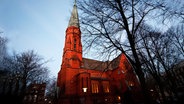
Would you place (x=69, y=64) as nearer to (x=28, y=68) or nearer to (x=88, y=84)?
(x=88, y=84)

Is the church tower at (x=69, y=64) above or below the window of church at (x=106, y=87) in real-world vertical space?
above

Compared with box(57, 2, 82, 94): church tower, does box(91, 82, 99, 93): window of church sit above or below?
below

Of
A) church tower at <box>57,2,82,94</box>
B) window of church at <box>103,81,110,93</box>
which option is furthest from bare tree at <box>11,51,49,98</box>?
window of church at <box>103,81,110,93</box>

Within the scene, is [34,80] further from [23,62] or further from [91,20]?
[91,20]

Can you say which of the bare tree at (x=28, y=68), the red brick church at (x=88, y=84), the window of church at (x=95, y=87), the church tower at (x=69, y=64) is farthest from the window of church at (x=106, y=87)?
the bare tree at (x=28, y=68)

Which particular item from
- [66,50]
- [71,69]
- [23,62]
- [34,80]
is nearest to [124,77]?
[71,69]

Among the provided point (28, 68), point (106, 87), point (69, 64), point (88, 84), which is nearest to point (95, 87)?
point (88, 84)

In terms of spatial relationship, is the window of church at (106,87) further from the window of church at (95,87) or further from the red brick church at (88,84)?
the window of church at (95,87)

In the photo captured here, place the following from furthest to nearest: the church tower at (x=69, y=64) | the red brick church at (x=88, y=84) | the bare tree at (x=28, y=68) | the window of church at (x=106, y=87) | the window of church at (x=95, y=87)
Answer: the window of church at (x=106, y=87) < the window of church at (x=95, y=87) < the church tower at (x=69, y=64) < the red brick church at (x=88, y=84) < the bare tree at (x=28, y=68)

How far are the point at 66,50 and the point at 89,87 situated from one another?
12.7 meters

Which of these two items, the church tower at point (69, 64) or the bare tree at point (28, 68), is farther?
the church tower at point (69, 64)

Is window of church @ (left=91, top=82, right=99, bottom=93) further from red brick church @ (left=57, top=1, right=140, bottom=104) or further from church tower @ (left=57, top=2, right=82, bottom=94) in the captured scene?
church tower @ (left=57, top=2, right=82, bottom=94)

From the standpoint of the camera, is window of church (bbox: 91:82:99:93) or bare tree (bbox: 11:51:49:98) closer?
bare tree (bbox: 11:51:49:98)

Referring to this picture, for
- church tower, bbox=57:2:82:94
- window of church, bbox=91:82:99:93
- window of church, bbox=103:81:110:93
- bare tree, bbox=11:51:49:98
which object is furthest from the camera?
window of church, bbox=103:81:110:93
